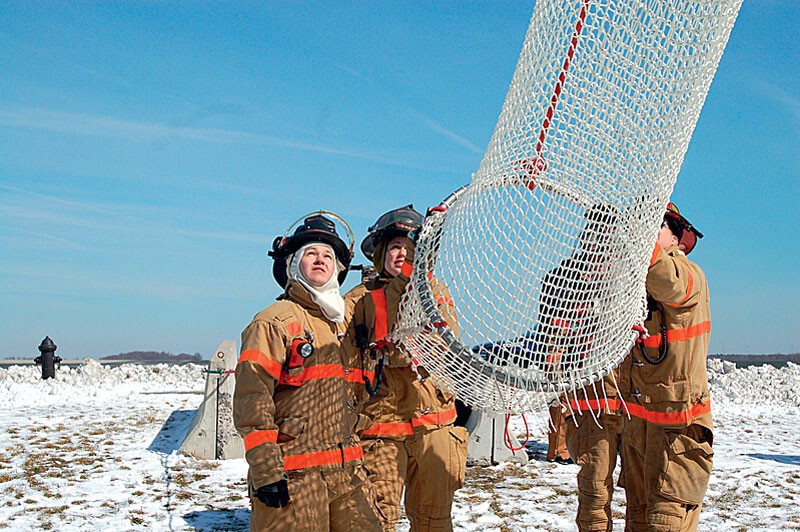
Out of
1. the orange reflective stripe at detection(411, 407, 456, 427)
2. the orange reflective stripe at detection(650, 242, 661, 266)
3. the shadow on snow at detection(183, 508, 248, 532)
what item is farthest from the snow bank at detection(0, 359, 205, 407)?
the orange reflective stripe at detection(650, 242, 661, 266)

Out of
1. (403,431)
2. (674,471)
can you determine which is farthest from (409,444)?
(674,471)

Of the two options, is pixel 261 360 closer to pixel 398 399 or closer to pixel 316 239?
pixel 316 239

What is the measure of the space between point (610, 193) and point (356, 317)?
1474 millimetres

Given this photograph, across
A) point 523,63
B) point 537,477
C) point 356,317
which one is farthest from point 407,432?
point 537,477

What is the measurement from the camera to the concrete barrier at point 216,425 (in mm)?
7762

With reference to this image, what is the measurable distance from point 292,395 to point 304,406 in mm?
74

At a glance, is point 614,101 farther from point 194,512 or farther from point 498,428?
point 498,428

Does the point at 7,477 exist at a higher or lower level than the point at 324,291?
lower

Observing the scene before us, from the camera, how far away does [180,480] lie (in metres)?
6.83

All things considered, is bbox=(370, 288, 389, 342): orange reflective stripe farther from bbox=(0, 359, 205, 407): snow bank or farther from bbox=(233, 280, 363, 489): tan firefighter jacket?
bbox=(0, 359, 205, 407): snow bank

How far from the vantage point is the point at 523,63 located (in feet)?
9.89

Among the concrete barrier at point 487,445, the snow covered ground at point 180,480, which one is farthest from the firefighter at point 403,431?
the concrete barrier at point 487,445

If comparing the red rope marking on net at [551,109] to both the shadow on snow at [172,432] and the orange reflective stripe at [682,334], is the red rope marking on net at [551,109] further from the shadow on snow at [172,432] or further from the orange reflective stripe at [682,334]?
the shadow on snow at [172,432]

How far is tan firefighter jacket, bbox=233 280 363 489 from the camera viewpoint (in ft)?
10.2
